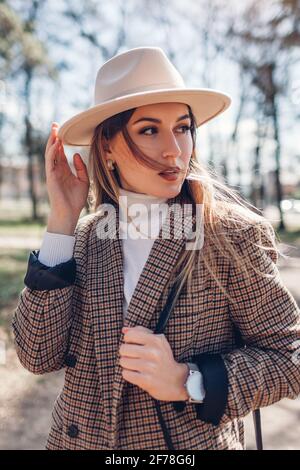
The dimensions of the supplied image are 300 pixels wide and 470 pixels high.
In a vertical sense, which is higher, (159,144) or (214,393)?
(159,144)

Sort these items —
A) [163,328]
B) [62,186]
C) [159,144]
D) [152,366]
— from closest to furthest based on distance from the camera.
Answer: [152,366], [163,328], [159,144], [62,186]

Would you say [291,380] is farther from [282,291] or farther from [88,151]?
[88,151]

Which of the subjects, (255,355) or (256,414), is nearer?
(255,355)

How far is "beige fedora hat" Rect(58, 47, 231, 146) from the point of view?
1.45m

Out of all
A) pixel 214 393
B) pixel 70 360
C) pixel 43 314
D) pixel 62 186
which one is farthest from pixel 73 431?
pixel 62 186

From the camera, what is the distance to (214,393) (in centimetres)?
124

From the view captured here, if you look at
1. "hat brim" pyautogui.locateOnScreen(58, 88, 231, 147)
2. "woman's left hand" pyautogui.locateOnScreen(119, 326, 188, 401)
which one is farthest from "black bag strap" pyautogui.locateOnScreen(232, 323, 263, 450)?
"hat brim" pyautogui.locateOnScreen(58, 88, 231, 147)

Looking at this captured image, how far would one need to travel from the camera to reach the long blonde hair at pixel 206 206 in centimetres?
139

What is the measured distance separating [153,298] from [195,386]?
0.28 meters

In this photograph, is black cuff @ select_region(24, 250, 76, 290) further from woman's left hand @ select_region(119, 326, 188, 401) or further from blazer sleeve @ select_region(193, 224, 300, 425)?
blazer sleeve @ select_region(193, 224, 300, 425)

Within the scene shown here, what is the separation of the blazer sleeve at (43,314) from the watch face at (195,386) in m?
0.44

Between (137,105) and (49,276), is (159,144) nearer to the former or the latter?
(137,105)

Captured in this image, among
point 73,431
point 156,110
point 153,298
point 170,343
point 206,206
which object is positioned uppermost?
point 156,110
